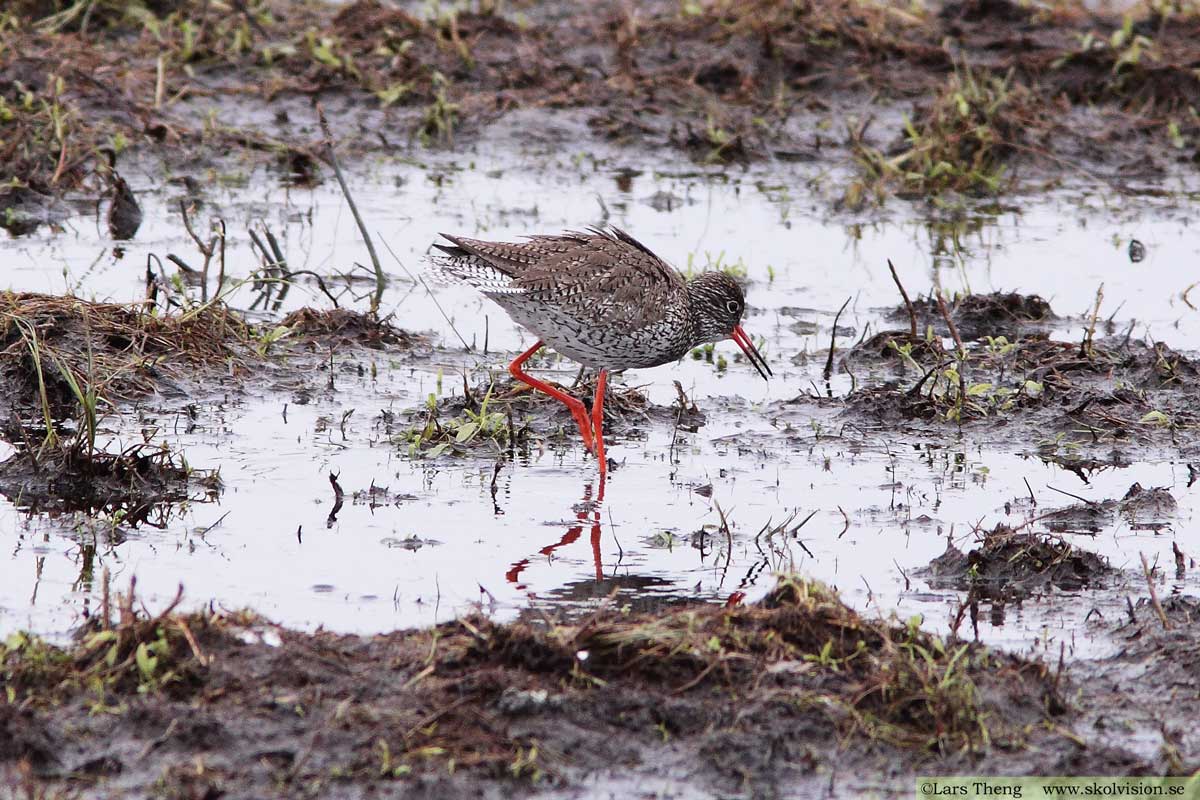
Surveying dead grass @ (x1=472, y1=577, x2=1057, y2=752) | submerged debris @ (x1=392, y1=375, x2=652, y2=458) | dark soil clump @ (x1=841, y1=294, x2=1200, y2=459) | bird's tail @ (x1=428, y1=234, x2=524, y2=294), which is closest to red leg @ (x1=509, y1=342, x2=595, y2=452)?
submerged debris @ (x1=392, y1=375, x2=652, y2=458)

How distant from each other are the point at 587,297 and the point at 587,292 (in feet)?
0.08

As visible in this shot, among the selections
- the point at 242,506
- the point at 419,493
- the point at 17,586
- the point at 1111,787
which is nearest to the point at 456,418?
the point at 419,493

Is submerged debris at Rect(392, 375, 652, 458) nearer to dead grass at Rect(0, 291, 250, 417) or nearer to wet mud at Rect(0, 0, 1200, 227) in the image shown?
dead grass at Rect(0, 291, 250, 417)

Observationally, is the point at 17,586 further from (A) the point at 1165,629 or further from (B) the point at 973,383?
(B) the point at 973,383

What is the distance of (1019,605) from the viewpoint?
18.9ft

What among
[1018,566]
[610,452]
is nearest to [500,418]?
[610,452]

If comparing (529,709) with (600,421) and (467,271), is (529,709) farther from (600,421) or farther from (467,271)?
(467,271)

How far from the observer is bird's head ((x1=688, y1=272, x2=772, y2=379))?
788cm

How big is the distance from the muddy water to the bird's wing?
2.07 feet

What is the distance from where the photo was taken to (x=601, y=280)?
7.34 metres

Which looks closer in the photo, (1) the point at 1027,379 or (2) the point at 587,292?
(2) the point at 587,292

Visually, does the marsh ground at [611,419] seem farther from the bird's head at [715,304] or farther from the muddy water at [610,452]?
the bird's head at [715,304]

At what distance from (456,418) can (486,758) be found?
10.9ft

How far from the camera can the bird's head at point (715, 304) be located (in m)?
7.88
